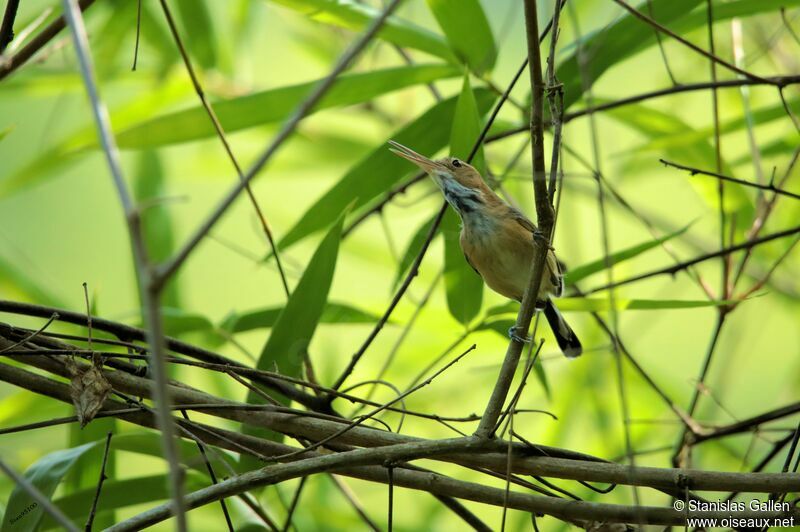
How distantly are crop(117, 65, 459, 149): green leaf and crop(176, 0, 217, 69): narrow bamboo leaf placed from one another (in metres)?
0.72

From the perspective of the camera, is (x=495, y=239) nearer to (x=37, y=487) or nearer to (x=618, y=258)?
(x=618, y=258)

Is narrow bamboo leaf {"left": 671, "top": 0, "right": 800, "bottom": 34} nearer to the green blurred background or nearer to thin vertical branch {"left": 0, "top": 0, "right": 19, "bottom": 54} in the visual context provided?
the green blurred background

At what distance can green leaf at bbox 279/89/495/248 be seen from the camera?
2.10m

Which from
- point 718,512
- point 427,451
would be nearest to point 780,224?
point 718,512

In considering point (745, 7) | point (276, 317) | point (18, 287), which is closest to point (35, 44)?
point (276, 317)

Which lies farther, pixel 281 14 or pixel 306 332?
pixel 281 14

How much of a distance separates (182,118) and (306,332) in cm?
70

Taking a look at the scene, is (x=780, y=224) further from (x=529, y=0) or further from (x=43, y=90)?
(x=43, y=90)

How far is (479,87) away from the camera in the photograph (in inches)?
85.7

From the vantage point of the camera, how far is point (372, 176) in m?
2.11

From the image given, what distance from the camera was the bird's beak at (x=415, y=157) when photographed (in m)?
2.01

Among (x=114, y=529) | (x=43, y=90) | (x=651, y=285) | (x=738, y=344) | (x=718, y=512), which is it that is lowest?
(x=114, y=529)

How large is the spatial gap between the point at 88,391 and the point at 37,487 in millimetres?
415

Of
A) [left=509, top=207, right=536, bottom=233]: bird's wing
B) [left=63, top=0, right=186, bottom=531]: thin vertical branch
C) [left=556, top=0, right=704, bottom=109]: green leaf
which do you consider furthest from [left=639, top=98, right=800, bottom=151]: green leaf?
[left=63, top=0, right=186, bottom=531]: thin vertical branch
